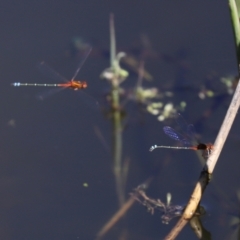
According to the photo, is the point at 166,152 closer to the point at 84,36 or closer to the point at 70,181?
the point at 70,181

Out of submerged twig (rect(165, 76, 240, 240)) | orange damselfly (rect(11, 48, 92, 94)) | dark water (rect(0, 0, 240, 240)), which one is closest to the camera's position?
submerged twig (rect(165, 76, 240, 240))

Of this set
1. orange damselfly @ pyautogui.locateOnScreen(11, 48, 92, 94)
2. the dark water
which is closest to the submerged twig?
the dark water

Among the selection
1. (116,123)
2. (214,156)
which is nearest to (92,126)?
(116,123)

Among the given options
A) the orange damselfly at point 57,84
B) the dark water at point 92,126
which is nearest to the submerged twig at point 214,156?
the dark water at point 92,126

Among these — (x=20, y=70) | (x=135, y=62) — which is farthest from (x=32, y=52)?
(x=135, y=62)

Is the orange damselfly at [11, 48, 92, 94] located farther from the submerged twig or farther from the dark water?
the submerged twig

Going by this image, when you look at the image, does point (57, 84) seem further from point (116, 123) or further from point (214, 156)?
point (214, 156)
